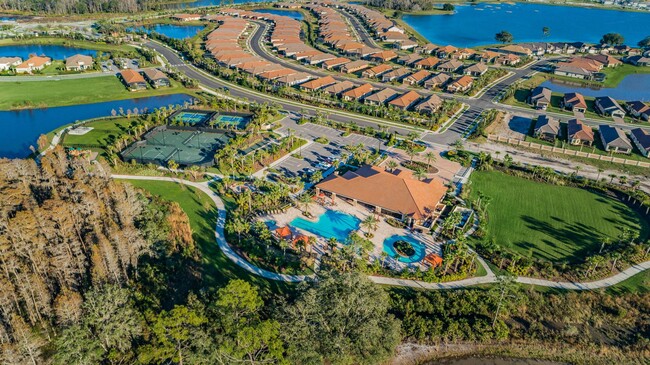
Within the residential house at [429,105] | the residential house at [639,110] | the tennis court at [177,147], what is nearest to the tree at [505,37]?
the residential house at [639,110]

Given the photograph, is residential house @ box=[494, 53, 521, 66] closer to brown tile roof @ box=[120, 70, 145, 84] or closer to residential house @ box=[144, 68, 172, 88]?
residential house @ box=[144, 68, 172, 88]

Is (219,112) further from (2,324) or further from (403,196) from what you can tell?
(2,324)

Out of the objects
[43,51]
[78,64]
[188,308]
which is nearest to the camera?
[188,308]

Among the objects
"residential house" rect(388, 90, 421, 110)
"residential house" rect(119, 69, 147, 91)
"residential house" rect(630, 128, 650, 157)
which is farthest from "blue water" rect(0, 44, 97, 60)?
"residential house" rect(630, 128, 650, 157)

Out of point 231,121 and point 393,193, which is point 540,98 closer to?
point 393,193

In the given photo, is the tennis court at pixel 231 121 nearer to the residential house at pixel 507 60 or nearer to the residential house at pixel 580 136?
the residential house at pixel 580 136

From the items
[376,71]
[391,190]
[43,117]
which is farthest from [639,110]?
[43,117]
